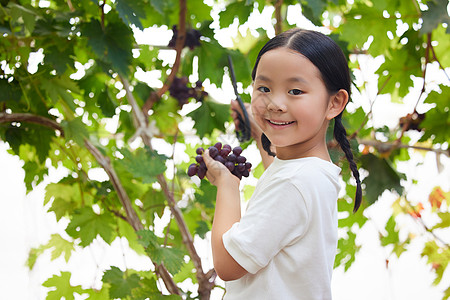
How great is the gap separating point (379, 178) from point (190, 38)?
500 millimetres

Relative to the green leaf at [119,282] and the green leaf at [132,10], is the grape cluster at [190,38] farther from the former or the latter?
the green leaf at [119,282]

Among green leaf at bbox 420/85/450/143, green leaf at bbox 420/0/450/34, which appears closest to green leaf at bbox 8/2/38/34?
green leaf at bbox 420/0/450/34

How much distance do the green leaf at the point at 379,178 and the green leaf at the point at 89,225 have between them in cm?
55

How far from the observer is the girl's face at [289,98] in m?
0.57

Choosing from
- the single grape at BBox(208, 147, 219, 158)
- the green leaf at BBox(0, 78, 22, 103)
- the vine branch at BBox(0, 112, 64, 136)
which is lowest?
the single grape at BBox(208, 147, 219, 158)

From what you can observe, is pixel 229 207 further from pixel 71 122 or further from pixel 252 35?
pixel 252 35

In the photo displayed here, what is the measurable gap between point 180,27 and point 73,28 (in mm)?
194

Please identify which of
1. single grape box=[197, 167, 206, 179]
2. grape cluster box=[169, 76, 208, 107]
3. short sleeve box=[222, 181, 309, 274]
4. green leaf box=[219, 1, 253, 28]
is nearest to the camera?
short sleeve box=[222, 181, 309, 274]

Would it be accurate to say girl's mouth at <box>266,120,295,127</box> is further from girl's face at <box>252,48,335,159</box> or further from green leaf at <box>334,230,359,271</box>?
green leaf at <box>334,230,359,271</box>

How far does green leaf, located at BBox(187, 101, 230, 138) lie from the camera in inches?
45.6

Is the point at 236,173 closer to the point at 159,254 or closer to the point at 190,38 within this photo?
the point at 159,254

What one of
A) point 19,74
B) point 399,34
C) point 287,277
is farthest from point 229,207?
point 399,34

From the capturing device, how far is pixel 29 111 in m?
1.06

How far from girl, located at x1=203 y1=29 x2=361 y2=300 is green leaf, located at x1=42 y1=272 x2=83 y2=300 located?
618 mm
